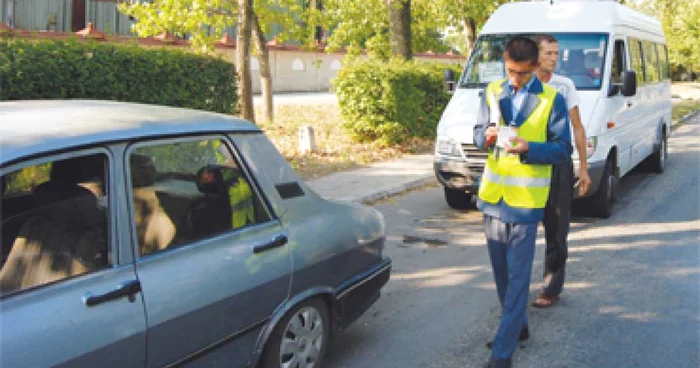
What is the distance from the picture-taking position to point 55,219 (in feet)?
9.49

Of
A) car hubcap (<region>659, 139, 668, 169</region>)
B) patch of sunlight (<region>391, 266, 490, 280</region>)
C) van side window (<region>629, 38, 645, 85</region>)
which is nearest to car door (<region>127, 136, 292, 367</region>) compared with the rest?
patch of sunlight (<region>391, 266, 490, 280</region>)

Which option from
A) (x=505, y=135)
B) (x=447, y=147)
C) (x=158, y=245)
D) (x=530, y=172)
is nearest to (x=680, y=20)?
(x=447, y=147)

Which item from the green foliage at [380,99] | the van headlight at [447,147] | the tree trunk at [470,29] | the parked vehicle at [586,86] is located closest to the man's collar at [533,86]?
the parked vehicle at [586,86]

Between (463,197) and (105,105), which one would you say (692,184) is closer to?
(463,197)

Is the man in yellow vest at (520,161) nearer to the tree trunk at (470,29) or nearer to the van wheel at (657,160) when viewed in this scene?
the van wheel at (657,160)

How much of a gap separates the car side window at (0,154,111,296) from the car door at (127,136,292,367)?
158 millimetres

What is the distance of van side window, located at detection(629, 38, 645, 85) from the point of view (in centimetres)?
979

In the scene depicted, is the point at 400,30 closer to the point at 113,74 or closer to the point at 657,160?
the point at 657,160

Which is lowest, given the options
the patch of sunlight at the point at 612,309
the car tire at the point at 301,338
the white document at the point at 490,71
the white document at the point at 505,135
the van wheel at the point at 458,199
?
the patch of sunlight at the point at 612,309

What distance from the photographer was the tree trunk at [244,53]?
14.1 metres

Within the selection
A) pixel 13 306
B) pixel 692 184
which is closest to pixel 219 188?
pixel 13 306

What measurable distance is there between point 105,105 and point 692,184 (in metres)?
10.1

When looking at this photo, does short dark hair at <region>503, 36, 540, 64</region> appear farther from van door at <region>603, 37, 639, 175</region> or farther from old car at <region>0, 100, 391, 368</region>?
van door at <region>603, 37, 639, 175</region>

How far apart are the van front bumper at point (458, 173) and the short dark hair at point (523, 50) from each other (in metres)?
3.96
